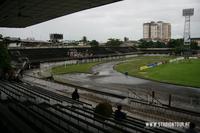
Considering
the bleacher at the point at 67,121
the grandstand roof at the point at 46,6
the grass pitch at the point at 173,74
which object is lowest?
the grass pitch at the point at 173,74

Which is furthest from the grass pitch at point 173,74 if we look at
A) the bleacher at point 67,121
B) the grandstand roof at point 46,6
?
the bleacher at point 67,121

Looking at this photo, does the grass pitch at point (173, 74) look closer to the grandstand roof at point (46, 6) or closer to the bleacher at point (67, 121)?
the grandstand roof at point (46, 6)

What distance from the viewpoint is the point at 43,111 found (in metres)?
11.5

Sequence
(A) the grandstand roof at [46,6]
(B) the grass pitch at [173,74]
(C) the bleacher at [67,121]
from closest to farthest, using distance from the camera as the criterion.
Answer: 1. (C) the bleacher at [67,121]
2. (A) the grandstand roof at [46,6]
3. (B) the grass pitch at [173,74]

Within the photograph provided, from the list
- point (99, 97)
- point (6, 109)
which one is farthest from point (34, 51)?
point (6, 109)

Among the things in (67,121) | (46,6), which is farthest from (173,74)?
(67,121)

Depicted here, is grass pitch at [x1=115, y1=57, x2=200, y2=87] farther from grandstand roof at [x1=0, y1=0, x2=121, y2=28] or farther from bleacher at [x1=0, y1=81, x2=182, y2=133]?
bleacher at [x1=0, y1=81, x2=182, y2=133]

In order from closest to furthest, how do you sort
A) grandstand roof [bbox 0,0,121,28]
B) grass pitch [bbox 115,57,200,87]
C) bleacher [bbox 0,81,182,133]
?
1. bleacher [bbox 0,81,182,133]
2. grandstand roof [bbox 0,0,121,28]
3. grass pitch [bbox 115,57,200,87]

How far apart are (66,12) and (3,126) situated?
9.56 m

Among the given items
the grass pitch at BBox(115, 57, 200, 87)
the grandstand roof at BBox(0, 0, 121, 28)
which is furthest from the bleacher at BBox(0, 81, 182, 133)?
the grass pitch at BBox(115, 57, 200, 87)

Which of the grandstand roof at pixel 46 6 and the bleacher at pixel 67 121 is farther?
the grandstand roof at pixel 46 6

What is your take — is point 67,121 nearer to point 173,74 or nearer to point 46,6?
point 46,6

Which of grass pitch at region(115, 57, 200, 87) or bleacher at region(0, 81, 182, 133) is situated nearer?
bleacher at region(0, 81, 182, 133)

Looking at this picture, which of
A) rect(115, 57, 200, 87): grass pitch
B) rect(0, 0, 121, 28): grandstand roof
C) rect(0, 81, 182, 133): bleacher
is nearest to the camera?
rect(0, 81, 182, 133): bleacher
